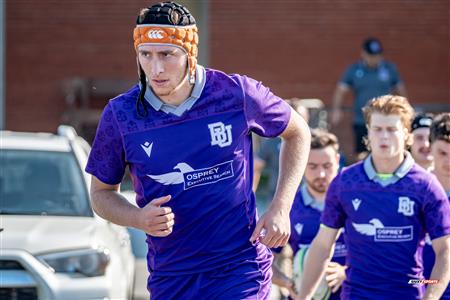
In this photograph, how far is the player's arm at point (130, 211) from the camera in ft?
14.8

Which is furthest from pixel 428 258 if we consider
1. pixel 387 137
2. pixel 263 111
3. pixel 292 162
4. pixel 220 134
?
pixel 220 134

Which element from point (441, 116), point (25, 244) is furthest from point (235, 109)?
point (25, 244)

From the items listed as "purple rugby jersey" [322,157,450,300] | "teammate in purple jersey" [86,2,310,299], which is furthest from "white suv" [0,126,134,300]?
"teammate in purple jersey" [86,2,310,299]

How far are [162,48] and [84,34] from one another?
1398cm

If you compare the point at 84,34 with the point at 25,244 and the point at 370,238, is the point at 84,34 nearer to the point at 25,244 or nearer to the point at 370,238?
the point at 25,244

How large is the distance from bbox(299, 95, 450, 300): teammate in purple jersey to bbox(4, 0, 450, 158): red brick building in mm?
12349

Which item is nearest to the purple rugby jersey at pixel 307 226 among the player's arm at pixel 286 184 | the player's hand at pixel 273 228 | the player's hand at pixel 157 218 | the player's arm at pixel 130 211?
the player's arm at pixel 286 184

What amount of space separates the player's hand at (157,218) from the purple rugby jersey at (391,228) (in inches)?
64.9

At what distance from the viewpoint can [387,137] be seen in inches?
234

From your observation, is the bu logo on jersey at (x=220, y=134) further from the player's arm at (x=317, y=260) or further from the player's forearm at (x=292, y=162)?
the player's arm at (x=317, y=260)

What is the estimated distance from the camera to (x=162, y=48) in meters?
4.75

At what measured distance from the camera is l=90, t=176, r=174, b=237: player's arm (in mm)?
4504

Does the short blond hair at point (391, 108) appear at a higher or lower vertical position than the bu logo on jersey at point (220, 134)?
lower

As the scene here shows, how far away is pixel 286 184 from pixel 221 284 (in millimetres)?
552
